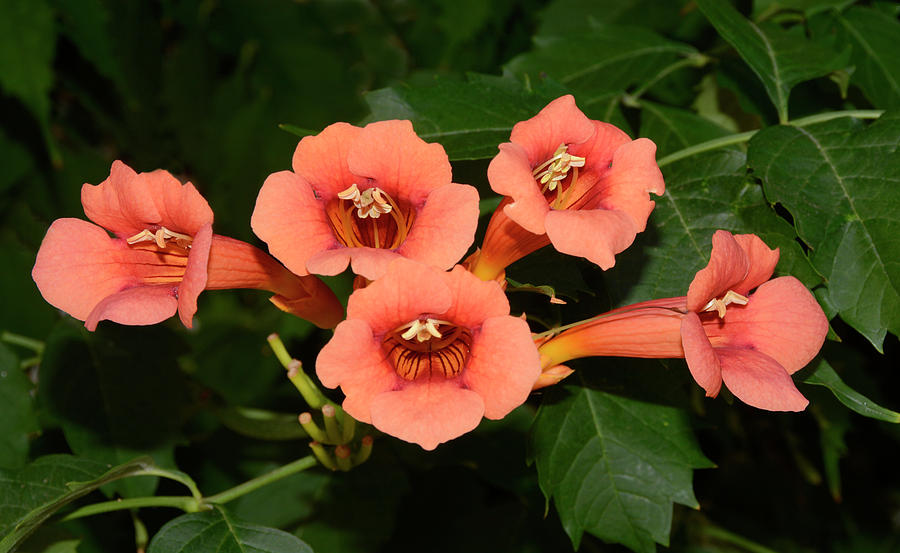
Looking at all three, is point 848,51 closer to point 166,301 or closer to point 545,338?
point 545,338

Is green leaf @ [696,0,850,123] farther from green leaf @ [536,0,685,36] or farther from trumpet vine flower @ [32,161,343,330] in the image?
trumpet vine flower @ [32,161,343,330]

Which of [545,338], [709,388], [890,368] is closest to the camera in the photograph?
[709,388]

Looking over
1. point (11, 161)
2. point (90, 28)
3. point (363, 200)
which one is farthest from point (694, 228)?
point (11, 161)

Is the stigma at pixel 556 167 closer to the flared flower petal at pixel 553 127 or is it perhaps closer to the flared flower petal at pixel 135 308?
the flared flower petal at pixel 553 127

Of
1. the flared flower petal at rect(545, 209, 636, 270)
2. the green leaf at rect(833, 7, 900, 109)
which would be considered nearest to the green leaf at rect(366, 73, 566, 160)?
the flared flower petal at rect(545, 209, 636, 270)

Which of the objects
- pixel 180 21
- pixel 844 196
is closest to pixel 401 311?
pixel 844 196

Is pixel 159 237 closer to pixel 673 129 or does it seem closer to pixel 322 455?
pixel 322 455
